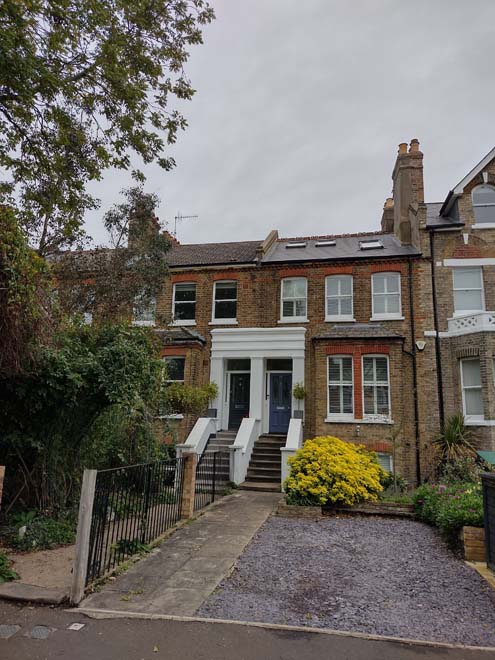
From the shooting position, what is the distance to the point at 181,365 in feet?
59.5

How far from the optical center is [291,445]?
46.9ft

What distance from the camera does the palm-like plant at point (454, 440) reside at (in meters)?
14.6

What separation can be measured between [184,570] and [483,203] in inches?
656

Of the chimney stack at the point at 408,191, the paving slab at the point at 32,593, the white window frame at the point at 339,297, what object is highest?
the chimney stack at the point at 408,191

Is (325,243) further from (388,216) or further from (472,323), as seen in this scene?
(472,323)

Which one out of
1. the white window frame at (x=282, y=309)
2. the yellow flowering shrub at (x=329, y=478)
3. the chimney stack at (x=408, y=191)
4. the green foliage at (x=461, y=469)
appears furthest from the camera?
the chimney stack at (x=408, y=191)

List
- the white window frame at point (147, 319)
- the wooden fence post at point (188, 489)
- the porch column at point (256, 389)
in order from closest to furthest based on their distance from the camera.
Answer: the wooden fence post at point (188, 489), the white window frame at point (147, 319), the porch column at point (256, 389)

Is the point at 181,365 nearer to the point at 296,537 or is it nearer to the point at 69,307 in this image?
the point at 69,307

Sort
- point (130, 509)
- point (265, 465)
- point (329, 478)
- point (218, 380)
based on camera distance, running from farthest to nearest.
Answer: point (218, 380)
point (265, 465)
point (329, 478)
point (130, 509)

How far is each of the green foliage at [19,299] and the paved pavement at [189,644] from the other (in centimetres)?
355

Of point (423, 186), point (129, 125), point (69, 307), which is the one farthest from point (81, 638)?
point (423, 186)

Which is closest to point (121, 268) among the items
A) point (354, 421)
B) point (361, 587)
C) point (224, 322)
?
point (224, 322)

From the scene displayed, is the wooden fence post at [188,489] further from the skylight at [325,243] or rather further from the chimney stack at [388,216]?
the chimney stack at [388,216]

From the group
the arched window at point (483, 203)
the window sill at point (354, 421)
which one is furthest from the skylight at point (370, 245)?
the window sill at point (354, 421)
